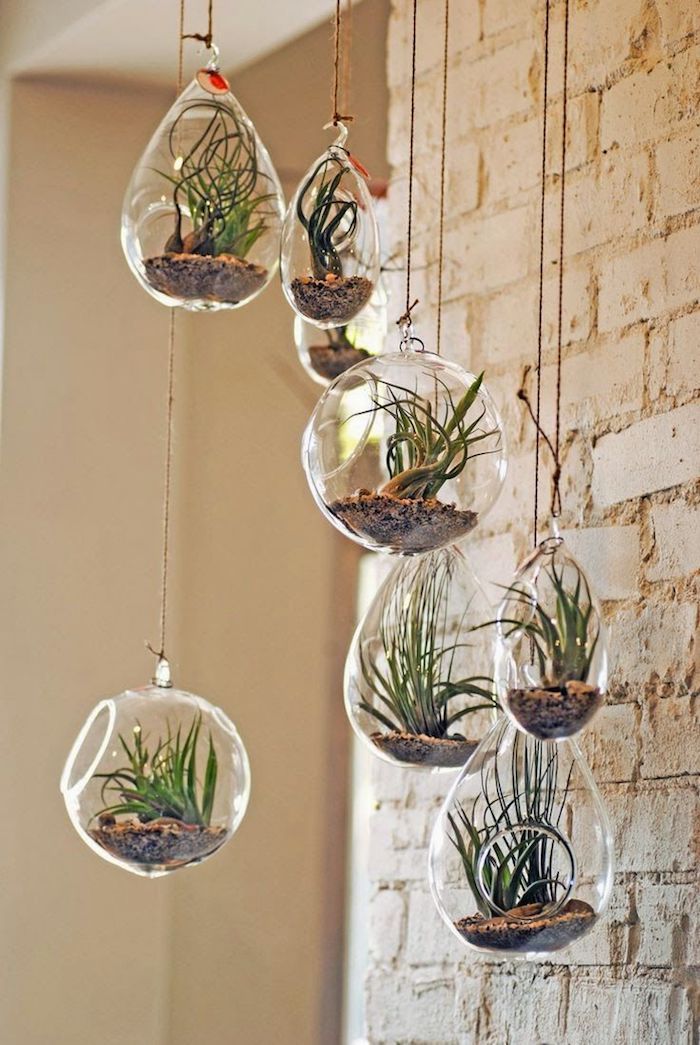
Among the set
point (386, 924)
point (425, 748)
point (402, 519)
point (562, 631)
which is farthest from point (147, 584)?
point (562, 631)

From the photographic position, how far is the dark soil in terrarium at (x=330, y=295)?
174cm

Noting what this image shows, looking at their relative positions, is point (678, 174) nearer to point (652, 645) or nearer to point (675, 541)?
point (675, 541)

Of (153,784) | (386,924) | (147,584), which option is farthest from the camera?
(147,584)

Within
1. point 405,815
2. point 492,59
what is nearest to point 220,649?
point 405,815

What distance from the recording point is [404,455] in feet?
5.34

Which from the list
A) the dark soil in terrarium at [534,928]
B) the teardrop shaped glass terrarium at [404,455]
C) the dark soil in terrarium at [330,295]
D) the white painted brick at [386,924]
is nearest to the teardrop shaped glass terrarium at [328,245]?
the dark soil in terrarium at [330,295]

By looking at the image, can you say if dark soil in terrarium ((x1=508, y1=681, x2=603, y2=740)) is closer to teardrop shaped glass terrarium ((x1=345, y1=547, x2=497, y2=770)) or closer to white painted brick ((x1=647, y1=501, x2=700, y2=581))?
teardrop shaped glass terrarium ((x1=345, y1=547, x2=497, y2=770))

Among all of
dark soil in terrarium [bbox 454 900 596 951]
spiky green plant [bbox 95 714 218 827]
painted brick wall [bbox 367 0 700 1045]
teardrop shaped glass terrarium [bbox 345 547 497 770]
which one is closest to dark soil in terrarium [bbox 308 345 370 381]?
painted brick wall [bbox 367 0 700 1045]

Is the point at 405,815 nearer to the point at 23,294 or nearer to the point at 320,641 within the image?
the point at 23,294

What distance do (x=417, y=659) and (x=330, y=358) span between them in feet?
1.93

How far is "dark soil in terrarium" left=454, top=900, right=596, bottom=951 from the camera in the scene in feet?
5.30

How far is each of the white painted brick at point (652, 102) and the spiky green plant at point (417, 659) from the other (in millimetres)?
611

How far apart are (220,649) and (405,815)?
1703mm

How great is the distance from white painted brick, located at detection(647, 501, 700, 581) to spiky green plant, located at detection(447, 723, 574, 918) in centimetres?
36
